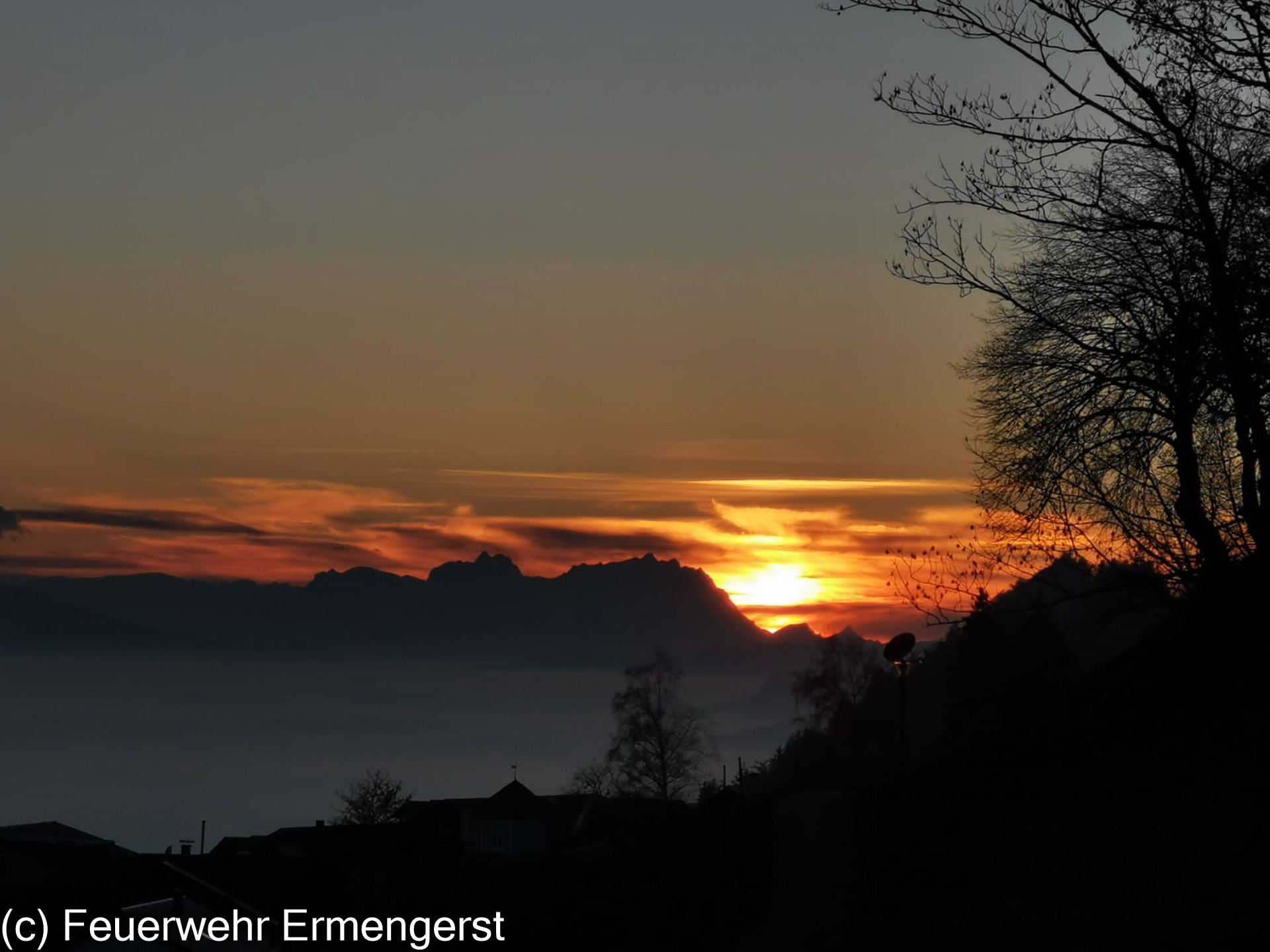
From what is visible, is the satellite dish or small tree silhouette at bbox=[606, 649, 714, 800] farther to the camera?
small tree silhouette at bbox=[606, 649, 714, 800]

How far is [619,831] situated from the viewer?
60.0 m

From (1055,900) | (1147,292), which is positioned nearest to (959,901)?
(1055,900)

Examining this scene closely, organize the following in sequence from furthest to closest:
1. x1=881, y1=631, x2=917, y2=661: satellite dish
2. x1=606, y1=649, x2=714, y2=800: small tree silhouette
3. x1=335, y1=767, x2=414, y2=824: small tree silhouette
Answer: x1=335, y1=767, x2=414, y2=824: small tree silhouette, x1=606, y1=649, x2=714, y2=800: small tree silhouette, x1=881, y1=631, x2=917, y2=661: satellite dish

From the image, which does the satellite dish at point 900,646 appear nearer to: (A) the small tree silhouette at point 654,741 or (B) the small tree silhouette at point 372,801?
(A) the small tree silhouette at point 654,741

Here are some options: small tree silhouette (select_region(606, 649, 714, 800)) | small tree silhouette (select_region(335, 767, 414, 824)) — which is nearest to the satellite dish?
small tree silhouette (select_region(606, 649, 714, 800))

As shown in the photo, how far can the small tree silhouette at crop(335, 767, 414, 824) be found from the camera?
275ft

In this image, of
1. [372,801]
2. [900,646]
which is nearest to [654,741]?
[372,801]

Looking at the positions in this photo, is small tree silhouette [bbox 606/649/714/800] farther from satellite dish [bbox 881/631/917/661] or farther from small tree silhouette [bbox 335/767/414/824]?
satellite dish [bbox 881/631/917/661]

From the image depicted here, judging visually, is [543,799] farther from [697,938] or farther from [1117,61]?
[1117,61]

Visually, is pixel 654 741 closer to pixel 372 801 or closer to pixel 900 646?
pixel 372 801

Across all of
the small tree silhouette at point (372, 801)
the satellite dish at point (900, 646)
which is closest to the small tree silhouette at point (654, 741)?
the small tree silhouette at point (372, 801)

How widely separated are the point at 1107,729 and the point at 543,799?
72.2 metres

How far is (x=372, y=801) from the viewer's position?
87500 mm

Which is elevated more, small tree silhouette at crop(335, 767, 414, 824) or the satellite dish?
the satellite dish
